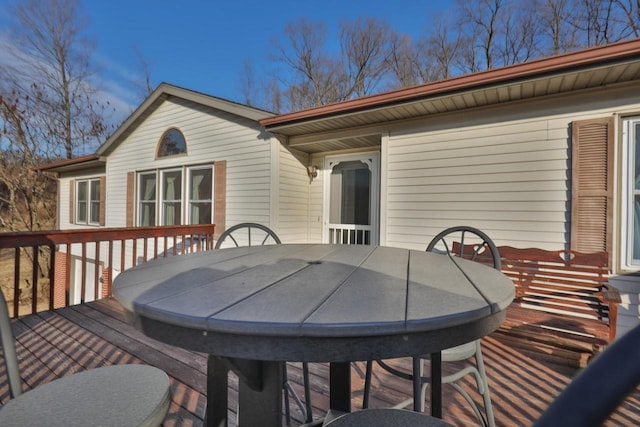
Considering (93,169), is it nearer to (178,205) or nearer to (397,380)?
(178,205)

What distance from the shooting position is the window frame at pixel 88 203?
8.12m

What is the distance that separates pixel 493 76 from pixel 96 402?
360cm

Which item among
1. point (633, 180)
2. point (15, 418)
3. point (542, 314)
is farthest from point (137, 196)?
point (633, 180)

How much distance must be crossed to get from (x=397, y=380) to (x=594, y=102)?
3.23 meters

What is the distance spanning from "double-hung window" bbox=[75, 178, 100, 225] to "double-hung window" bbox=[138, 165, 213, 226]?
2494 millimetres

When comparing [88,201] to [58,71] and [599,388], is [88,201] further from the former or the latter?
[599,388]

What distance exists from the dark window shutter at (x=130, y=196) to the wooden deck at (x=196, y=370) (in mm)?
4031

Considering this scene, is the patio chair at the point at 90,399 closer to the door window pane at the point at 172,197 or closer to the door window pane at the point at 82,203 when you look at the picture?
the door window pane at the point at 172,197

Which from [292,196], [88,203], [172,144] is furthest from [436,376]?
[88,203]

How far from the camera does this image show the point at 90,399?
83cm

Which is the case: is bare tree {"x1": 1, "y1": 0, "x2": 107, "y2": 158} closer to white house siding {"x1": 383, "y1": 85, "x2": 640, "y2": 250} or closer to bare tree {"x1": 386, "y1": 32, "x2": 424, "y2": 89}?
bare tree {"x1": 386, "y1": 32, "x2": 424, "y2": 89}

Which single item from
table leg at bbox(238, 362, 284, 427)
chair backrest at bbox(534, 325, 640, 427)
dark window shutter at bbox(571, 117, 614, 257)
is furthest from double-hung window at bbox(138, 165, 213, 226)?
chair backrest at bbox(534, 325, 640, 427)

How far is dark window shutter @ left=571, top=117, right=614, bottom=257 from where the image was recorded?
280cm

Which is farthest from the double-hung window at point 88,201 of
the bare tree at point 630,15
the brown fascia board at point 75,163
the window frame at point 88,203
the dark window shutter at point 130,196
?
the bare tree at point 630,15
